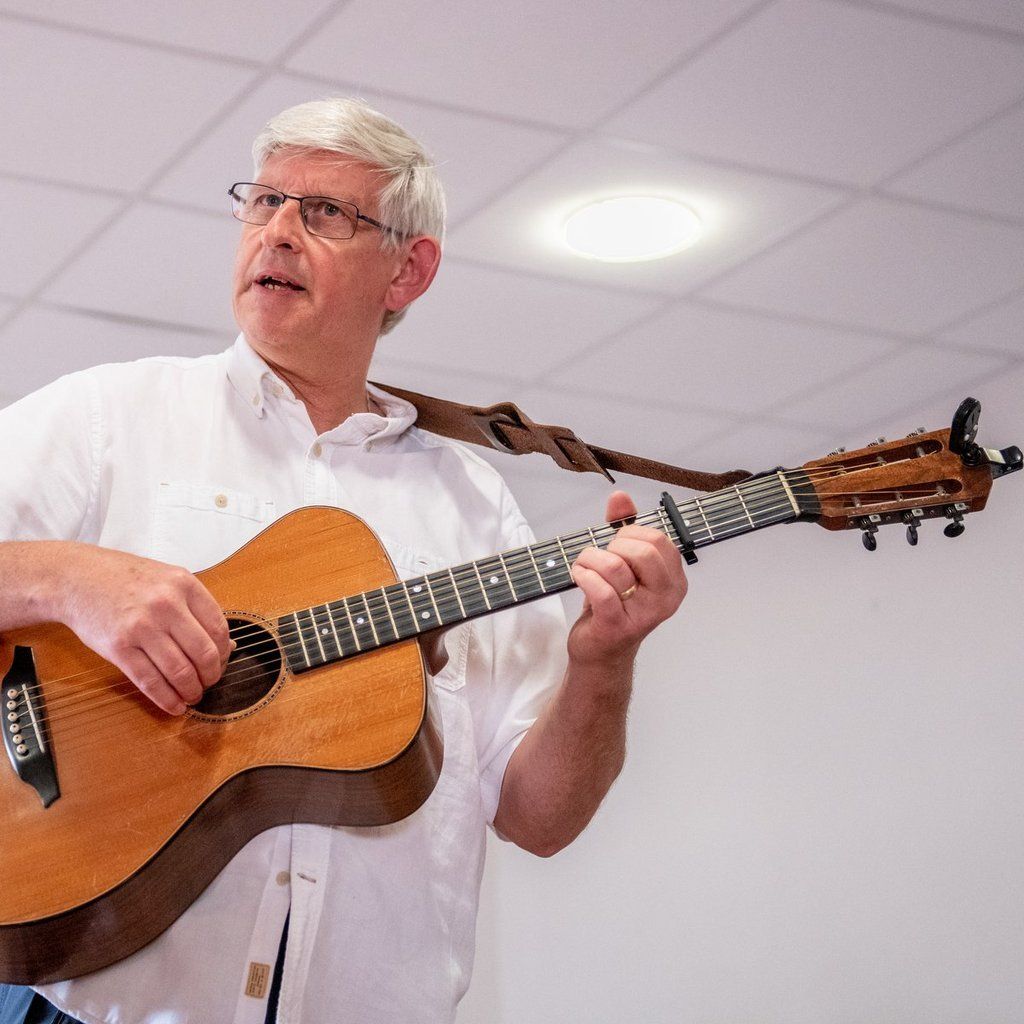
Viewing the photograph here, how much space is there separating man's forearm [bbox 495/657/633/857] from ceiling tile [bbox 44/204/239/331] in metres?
2.48

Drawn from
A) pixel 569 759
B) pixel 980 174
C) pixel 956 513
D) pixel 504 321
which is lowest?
pixel 569 759

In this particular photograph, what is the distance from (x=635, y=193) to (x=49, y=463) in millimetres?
2418

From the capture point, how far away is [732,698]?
17.9 feet

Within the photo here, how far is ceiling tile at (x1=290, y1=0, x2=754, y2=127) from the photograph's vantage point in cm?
300

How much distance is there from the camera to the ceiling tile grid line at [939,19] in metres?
3.00

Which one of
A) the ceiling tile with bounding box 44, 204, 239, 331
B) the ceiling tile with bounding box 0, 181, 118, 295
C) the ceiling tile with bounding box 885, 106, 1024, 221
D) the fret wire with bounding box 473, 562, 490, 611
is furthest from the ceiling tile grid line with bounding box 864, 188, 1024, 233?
the fret wire with bounding box 473, 562, 490, 611

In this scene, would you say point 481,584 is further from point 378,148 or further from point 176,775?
point 378,148

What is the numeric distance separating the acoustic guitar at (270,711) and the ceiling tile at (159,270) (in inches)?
95.9

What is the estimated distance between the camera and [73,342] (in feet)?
14.8

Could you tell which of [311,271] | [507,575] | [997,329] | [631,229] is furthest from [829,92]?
[507,575]

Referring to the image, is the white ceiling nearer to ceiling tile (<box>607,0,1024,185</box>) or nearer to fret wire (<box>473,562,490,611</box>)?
ceiling tile (<box>607,0,1024,185</box>)

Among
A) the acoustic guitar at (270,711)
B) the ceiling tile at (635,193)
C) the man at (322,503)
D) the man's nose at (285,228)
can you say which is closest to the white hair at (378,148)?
the man at (322,503)

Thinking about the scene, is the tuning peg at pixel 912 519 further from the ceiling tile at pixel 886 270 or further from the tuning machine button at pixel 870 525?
the ceiling tile at pixel 886 270

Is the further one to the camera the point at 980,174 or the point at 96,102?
the point at 980,174
